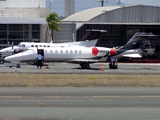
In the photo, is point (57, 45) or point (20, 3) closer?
point (57, 45)

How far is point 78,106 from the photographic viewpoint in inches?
615

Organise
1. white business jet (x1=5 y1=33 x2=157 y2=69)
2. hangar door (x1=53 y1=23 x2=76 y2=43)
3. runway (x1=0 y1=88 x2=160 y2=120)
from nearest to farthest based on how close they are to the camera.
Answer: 1. runway (x1=0 y1=88 x2=160 y2=120)
2. white business jet (x1=5 y1=33 x2=157 y2=69)
3. hangar door (x1=53 y1=23 x2=76 y2=43)

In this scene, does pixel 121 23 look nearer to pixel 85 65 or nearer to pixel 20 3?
pixel 20 3

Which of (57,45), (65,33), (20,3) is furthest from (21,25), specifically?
(57,45)

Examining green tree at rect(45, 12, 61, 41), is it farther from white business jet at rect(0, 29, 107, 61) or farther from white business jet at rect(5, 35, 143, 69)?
white business jet at rect(5, 35, 143, 69)

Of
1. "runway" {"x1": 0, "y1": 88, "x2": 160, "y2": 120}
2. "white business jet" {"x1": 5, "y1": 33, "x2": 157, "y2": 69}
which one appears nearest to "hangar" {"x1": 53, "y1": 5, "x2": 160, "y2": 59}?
"white business jet" {"x1": 5, "y1": 33, "x2": 157, "y2": 69}

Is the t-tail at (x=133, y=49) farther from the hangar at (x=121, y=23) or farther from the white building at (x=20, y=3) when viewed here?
the white building at (x=20, y=3)

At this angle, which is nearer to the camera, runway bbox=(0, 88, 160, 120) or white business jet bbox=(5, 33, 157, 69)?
runway bbox=(0, 88, 160, 120)

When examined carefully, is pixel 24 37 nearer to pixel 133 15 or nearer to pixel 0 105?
pixel 133 15

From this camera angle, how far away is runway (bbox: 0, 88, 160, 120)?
43.8 feet

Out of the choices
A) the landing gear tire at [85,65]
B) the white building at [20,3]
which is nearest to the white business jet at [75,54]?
the landing gear tire at [85,65]

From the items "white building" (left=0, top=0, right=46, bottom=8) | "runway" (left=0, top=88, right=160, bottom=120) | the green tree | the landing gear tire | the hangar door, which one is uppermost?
"white building" (left=0, top=0, right=46, bottom=8)

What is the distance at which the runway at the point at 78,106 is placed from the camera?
43.8 ft

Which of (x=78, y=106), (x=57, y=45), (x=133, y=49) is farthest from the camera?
(x=57, y=45)
